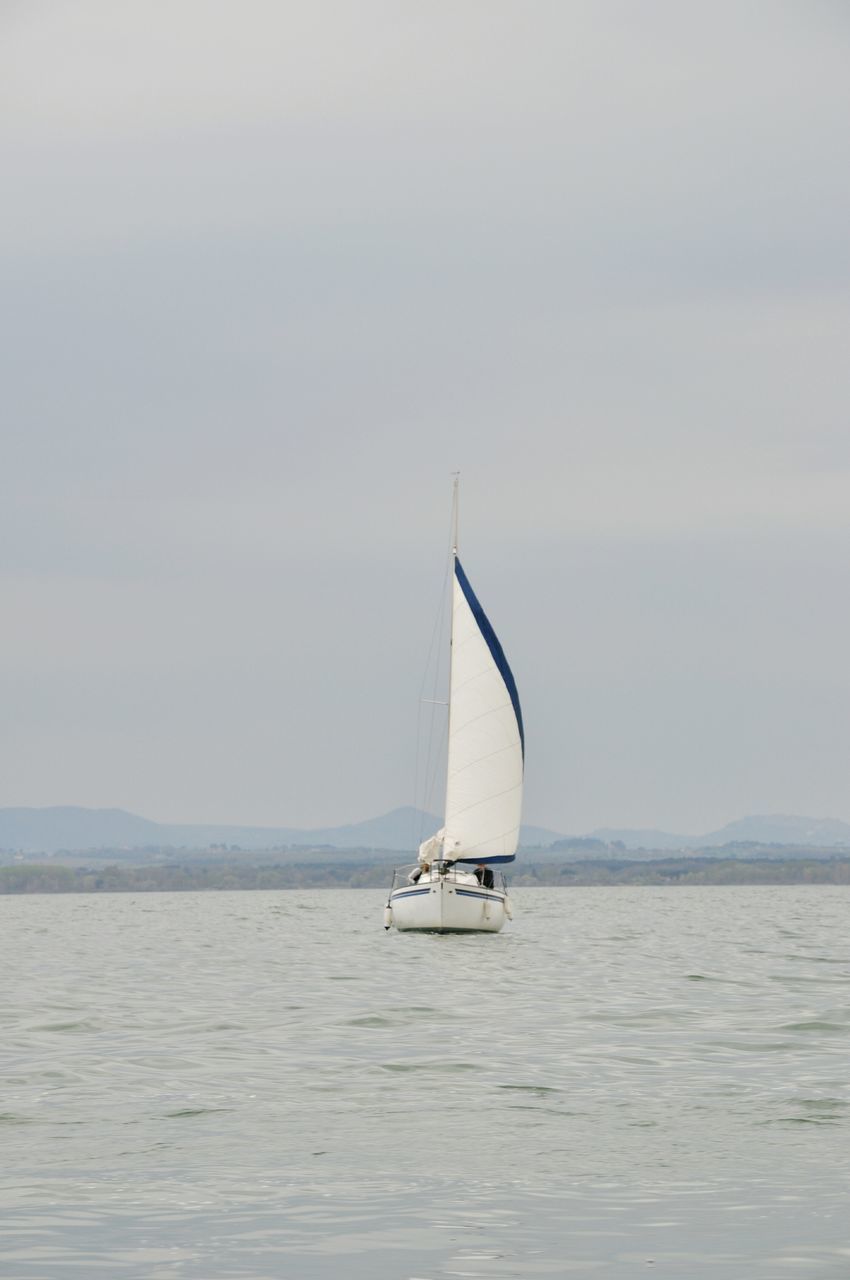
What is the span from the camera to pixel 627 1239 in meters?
13.8

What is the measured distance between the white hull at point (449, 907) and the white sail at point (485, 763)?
1843mm

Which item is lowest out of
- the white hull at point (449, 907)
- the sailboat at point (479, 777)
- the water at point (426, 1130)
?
the water at point (426, 1130)

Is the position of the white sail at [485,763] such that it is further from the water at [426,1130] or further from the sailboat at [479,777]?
the water at [426,1130]

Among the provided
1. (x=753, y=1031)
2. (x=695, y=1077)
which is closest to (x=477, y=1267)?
(x=695, y=1077)

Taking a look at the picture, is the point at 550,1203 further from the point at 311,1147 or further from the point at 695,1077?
the point at 695,1077

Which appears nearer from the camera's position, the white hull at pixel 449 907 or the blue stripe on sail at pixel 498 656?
the white hull at pixel 449 907

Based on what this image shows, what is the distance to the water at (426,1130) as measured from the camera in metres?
13.5

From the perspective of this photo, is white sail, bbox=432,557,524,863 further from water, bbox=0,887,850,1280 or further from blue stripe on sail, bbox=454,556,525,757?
water, bbox=0,887,850,1280

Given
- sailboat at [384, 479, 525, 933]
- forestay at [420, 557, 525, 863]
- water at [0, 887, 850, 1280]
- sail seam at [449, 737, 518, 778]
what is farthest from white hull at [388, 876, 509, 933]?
water at [0, 887, 850, 1280]

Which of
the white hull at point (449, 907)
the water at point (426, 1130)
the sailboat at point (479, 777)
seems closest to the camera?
the water at point (426, 1130)

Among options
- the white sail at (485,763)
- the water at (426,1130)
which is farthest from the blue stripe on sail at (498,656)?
the water at (426,1130)

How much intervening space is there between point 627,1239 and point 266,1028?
17407mm

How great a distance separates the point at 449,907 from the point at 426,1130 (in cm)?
4230

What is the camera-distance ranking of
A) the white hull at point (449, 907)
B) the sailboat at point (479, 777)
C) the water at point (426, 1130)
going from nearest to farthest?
the water at point (426, 1130) < the white hull at point (449, 907) < the sailboat at point (479, 777)
